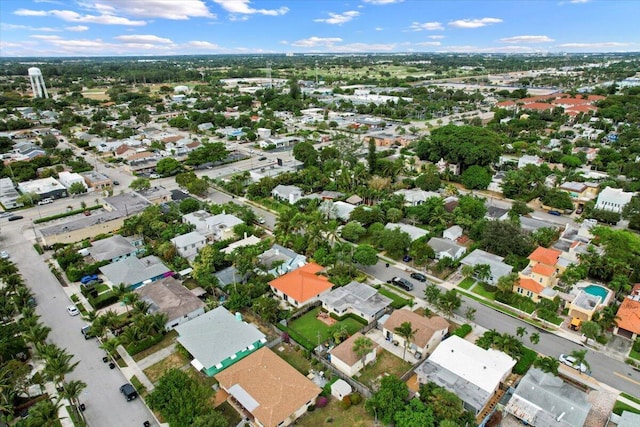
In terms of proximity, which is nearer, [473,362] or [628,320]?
[473,362]

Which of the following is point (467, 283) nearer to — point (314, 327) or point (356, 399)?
Result: point (314, 327)

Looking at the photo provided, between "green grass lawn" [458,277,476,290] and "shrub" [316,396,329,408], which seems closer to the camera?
"shrub" [316,396,329,408]

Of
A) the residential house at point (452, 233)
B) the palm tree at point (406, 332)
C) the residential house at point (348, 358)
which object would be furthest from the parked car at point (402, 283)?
the residential house at point (452, 233)

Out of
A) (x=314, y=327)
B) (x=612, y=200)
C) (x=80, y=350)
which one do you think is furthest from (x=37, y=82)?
(x=612, y=200)

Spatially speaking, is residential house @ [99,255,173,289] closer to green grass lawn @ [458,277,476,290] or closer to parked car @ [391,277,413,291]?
parked car @ [391,277,413,291]

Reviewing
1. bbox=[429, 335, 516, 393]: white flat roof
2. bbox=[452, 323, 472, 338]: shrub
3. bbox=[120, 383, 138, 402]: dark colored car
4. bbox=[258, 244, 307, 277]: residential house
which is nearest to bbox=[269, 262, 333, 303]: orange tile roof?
bbox=[258, 244, 307, 277]: residential house

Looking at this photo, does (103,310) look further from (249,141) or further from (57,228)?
(249,141)

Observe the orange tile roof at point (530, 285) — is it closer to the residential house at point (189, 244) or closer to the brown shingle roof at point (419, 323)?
the brown shingle roof at point (419, 323)
